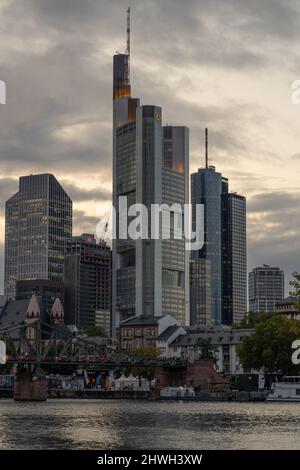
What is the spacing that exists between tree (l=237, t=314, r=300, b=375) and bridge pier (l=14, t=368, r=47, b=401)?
131ft

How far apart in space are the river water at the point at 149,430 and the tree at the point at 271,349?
67.4 meters

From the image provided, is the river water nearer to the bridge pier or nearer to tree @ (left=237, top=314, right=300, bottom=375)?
the bridge pier

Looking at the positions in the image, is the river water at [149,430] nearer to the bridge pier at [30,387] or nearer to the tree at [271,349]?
the bridge pier at [30,387]

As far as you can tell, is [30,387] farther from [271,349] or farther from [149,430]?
[149,430]

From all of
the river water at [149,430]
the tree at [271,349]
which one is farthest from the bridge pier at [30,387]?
the river water at [149,430]

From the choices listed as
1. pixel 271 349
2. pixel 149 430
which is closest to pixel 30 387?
pixel 271 349

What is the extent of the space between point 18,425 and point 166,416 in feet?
78.7

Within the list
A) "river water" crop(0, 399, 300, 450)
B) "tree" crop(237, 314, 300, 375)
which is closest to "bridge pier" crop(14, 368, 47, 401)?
"tree" crop(237, 314, 300, 375)

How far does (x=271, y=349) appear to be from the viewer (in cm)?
19112

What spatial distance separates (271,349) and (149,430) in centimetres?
10387
